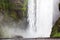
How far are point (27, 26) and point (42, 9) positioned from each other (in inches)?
7.7

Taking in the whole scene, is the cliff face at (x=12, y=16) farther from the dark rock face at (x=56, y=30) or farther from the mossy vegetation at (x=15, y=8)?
the dark rock face at (x=56, y=30)

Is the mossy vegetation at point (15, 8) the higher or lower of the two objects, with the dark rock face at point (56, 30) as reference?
higher

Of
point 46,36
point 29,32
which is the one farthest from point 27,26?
point 46,36

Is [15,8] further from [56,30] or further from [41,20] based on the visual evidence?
[56,30]

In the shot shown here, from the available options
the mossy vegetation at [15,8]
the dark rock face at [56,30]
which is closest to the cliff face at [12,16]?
the mossy vegetation at [15,8]

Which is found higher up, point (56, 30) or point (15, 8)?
point (15, 8)

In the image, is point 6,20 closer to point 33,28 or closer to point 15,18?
point 15,18

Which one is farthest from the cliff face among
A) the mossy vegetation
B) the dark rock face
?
the dark rock face

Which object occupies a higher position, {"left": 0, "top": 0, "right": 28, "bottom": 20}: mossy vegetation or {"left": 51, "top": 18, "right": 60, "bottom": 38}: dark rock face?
{"left": 0, "top": 0, "right": 28, "bottom": 20}: mossy vegetation

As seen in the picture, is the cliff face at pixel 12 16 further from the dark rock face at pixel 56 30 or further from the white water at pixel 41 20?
the dark rock face at pixel 56 30

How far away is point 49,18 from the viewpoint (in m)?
1.24

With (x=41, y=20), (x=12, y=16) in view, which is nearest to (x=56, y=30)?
(x=41, y=20)

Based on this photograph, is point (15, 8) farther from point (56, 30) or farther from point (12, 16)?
point (56, 30)

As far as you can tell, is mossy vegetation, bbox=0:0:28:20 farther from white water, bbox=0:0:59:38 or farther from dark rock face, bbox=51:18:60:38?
dark rock face, bbox=51:18:60:38
